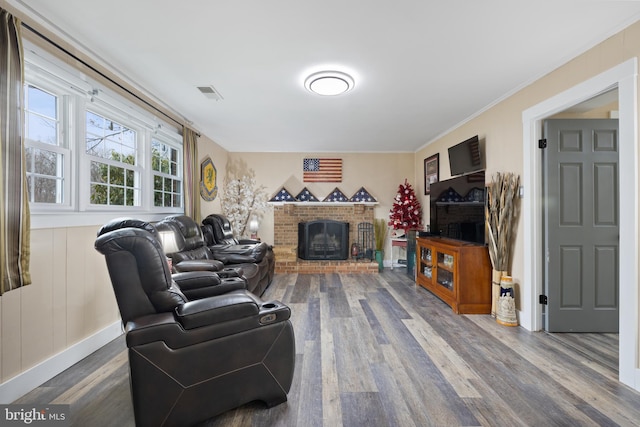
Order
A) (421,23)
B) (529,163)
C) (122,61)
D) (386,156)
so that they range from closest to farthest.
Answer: (421,23)
(122,61)
(529,163)
(386,156)

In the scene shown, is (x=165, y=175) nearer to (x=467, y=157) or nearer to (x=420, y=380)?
(x=420, y=380)

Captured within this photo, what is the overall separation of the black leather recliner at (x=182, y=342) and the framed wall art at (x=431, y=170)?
4327 millimetres

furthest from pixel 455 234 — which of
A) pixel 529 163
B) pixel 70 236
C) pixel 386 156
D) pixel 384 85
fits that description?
pixel 70 236

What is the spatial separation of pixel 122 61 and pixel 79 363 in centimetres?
256

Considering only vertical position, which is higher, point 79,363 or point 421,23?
point 421,23

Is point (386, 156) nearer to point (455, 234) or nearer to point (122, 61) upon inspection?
point (455, 234)

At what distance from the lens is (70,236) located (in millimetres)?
2154

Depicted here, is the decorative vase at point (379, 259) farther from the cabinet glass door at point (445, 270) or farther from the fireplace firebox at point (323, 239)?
the cabinet glass door at point (445, 270)

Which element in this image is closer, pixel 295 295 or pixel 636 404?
pixel 636 404

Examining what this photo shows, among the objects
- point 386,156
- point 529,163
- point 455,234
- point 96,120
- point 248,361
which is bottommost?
point 248,361

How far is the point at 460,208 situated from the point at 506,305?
1.35 metres

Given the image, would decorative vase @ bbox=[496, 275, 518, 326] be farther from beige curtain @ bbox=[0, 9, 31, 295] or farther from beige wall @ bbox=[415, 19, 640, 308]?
beige curtain @ bbox=[0, 9, 31, 295]

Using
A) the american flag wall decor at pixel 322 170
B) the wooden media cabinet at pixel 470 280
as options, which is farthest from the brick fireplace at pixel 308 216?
the wooden media cabinet at pixel 470 280

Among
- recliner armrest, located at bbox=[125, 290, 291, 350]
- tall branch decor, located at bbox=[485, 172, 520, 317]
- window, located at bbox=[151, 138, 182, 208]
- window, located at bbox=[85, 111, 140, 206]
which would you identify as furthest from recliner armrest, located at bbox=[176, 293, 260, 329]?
tall branch decor, located at bbox=[485, 172, 520, 317]
